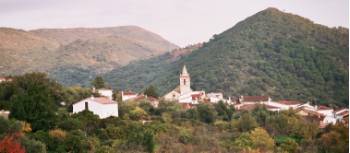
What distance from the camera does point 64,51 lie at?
77.3 m

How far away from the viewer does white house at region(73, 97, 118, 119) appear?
2442 centimetres

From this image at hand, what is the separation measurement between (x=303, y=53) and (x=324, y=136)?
1089 inches

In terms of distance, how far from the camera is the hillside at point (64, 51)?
65500 millimetres

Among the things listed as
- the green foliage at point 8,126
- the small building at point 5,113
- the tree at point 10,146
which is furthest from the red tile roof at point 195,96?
the tree at point 10,146

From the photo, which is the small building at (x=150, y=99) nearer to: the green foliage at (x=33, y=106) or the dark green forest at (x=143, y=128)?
the dark green forest at (x=143, y=128)

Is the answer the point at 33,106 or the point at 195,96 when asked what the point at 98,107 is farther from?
the point at 195,96

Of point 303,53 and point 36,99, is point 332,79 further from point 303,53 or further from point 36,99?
point 36,99

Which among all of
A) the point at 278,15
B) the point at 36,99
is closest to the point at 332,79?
the point at 278,15

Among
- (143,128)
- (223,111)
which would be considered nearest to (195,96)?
(223,111)

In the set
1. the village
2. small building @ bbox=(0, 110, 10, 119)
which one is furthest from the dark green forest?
the village

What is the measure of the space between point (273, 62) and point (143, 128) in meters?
29.8

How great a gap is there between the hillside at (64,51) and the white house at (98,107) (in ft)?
99.8

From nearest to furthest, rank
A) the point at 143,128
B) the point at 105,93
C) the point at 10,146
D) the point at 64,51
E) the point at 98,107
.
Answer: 1. the point at 10,146
2. the point at 143,128
3. the point at 98,107
4. the point at 105,93
5. the point at 64,51

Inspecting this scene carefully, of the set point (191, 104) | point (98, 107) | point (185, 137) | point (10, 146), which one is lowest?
point (185, 137)
